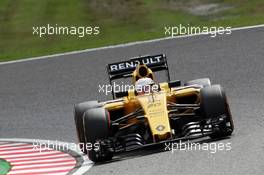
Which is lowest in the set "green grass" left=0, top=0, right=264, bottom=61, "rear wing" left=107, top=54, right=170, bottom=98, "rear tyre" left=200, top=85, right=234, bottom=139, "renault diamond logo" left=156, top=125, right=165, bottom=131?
"renault diamond logo" left=156, top=125, right=165, bottom=131

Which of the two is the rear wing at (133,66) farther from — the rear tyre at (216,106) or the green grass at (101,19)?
the green grass at (101,19)

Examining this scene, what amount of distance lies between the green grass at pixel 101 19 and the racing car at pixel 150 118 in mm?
10171

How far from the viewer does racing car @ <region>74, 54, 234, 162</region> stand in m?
10.4

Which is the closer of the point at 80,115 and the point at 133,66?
the point at 80,115

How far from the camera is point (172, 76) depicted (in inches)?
676

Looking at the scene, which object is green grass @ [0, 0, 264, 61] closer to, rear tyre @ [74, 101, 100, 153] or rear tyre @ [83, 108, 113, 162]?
rear tyre @ [74, 101, 100, 153]

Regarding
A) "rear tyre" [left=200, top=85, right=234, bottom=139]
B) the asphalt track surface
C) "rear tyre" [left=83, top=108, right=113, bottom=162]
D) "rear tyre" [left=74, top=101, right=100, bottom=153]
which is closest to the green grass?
the asphalt track surface

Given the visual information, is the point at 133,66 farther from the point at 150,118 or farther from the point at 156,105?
the point at 150,118

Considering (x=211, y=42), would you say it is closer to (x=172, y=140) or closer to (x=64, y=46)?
(x=64, y=46)

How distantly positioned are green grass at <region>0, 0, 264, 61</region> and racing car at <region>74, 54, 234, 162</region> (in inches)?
400

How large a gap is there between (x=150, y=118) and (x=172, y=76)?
6788mm

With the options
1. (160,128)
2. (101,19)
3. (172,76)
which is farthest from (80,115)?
(101,19)

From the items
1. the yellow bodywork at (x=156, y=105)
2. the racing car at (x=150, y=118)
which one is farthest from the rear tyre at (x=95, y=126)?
→ the yellow bodywork at (x=156, y=105)

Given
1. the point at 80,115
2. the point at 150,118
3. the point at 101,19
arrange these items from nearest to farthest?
the point at 150,118, the point at 80,115, the point at 101,19
